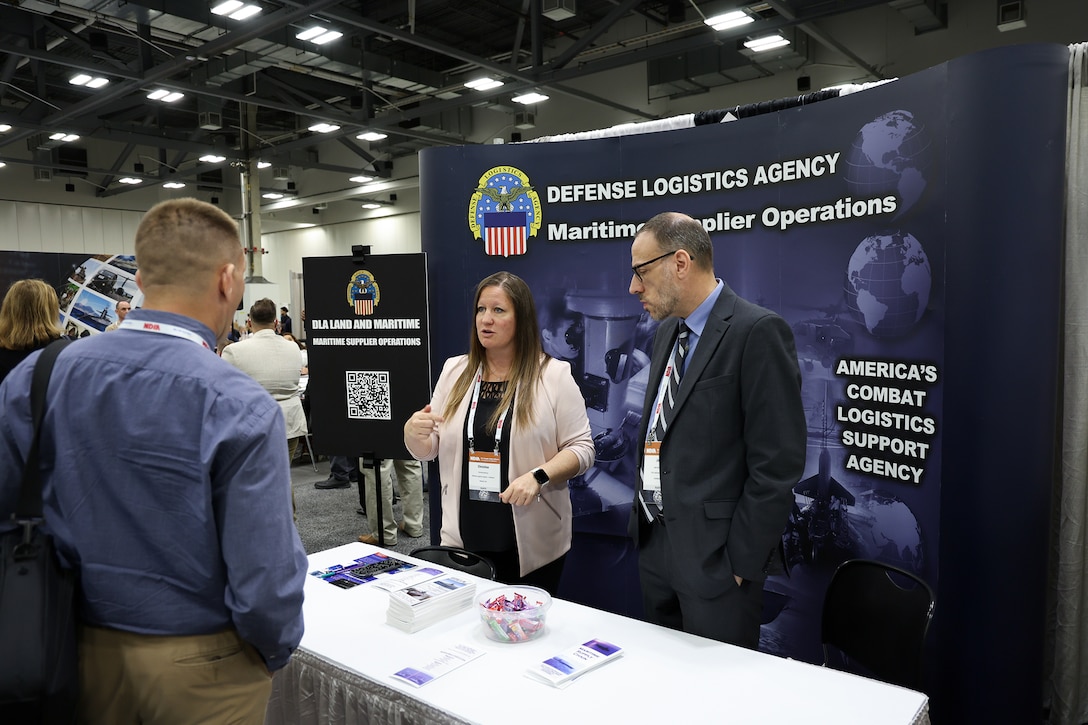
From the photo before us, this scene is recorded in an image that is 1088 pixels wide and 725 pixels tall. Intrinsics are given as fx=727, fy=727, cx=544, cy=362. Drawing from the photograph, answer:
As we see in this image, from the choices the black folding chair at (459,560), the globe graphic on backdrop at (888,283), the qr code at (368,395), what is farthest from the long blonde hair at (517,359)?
the qr code at (368,395)

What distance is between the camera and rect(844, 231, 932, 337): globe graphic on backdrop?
243 centimetres

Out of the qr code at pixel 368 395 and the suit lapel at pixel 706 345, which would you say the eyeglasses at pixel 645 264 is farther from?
the qr code at pixel 368 395

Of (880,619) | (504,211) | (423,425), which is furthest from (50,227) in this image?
(880,619)

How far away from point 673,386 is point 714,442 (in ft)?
0.67

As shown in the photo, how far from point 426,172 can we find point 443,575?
2155mm

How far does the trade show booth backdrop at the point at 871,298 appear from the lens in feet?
7.18

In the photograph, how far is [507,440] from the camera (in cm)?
232

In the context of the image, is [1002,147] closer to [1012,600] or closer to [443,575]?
[1012,600]

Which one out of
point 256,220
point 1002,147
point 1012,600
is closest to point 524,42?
point 256,220

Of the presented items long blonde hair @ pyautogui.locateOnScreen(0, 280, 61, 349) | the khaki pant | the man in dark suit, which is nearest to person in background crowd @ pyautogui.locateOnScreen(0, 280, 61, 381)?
long blonde hair @ pyautogui.locateOnScreen(0, 280, 61, 349)

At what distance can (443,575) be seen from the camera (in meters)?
2.10

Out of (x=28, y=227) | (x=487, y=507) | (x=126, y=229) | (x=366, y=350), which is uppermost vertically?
(x=126, y=229)

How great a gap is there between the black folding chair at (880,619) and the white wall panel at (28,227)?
1607 cm

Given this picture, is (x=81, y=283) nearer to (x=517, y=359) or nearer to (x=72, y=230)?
(x=517, y=359)
